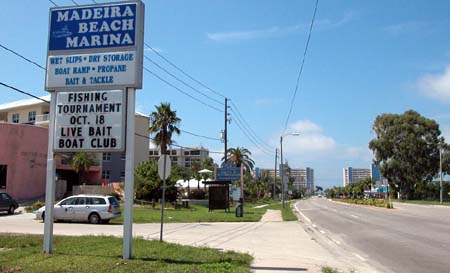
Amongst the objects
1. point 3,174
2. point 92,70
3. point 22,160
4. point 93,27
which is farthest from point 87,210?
point 22,160

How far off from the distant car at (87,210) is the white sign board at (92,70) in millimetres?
15247

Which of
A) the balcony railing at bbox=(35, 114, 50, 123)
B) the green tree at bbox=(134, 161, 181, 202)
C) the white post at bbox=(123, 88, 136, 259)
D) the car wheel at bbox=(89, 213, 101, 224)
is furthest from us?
the balcony railing at bbox=(35, 114, 50, 123)

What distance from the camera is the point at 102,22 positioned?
462 inches

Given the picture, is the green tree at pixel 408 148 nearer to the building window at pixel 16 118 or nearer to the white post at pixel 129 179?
the building window at pixel 16 118

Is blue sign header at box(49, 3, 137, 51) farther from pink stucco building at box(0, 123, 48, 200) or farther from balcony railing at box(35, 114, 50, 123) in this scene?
balcony railing at box(35, 114, 50, 123)

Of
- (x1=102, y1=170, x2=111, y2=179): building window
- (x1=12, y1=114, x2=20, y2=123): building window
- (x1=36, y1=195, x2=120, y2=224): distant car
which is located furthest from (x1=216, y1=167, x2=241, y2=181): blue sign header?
(x1=12, y1=114, x2=20, y2=123): building window

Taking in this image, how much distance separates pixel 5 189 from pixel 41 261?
132 ft

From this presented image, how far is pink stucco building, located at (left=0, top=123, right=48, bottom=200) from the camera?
46.4m

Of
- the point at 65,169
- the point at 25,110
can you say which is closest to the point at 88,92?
the point at 65,169

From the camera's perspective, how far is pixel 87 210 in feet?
86.1

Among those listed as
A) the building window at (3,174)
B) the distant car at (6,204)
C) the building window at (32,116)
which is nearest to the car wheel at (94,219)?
the distant car at (6,204)

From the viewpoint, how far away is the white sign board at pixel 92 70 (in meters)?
11.6

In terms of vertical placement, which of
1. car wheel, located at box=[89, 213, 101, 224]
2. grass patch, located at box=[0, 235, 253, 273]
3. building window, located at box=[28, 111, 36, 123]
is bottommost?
car wheel, located at box=[89, 213, 101, 224]

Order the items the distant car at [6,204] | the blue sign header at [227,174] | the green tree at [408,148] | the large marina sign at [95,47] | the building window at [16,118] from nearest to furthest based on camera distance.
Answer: the large marina sign at [95,47] → the distant car at [6,204] → the blue sign header at [227,174] → the building window at [16,118] → the green tree at [408,148]
